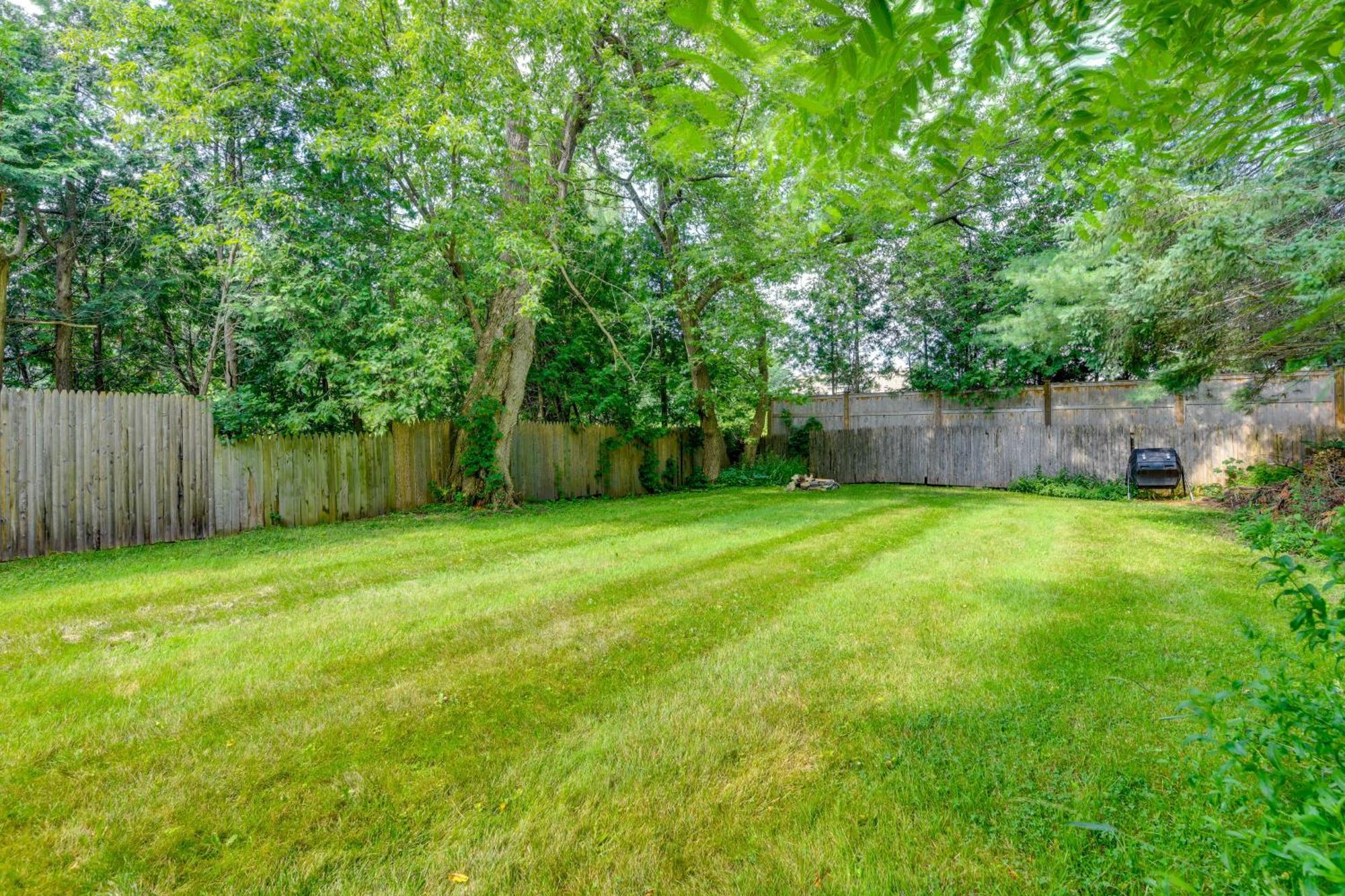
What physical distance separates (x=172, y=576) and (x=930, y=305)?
50.4 feet

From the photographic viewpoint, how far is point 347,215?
321 inches

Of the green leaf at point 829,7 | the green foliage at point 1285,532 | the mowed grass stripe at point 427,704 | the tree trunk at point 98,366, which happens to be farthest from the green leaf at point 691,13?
the tree trunk at point 98,366

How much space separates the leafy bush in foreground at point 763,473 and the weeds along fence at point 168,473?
247 inches

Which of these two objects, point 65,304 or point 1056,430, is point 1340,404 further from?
point 65,304

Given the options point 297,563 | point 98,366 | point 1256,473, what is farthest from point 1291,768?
point 98,366

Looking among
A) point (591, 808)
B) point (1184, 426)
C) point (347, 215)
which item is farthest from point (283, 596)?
point (1184, 426)

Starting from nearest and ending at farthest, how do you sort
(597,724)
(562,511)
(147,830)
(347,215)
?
(147,830) → (597,724) → (347,215) → (562,511)

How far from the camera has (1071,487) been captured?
1130cm

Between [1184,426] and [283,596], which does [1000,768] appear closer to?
[283,596]

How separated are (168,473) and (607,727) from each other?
22.1ft

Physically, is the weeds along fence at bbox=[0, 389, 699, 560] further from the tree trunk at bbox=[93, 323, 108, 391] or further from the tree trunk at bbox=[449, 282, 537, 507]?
the tree trunk at bbox=[93, 323, 108, 391]

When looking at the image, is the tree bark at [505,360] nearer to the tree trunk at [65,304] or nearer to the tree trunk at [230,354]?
the tree trunk at [230,354]

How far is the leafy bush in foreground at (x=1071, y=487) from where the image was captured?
10.8 metres

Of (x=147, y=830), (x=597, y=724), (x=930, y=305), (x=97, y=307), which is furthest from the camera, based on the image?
(x=930, y=305)
